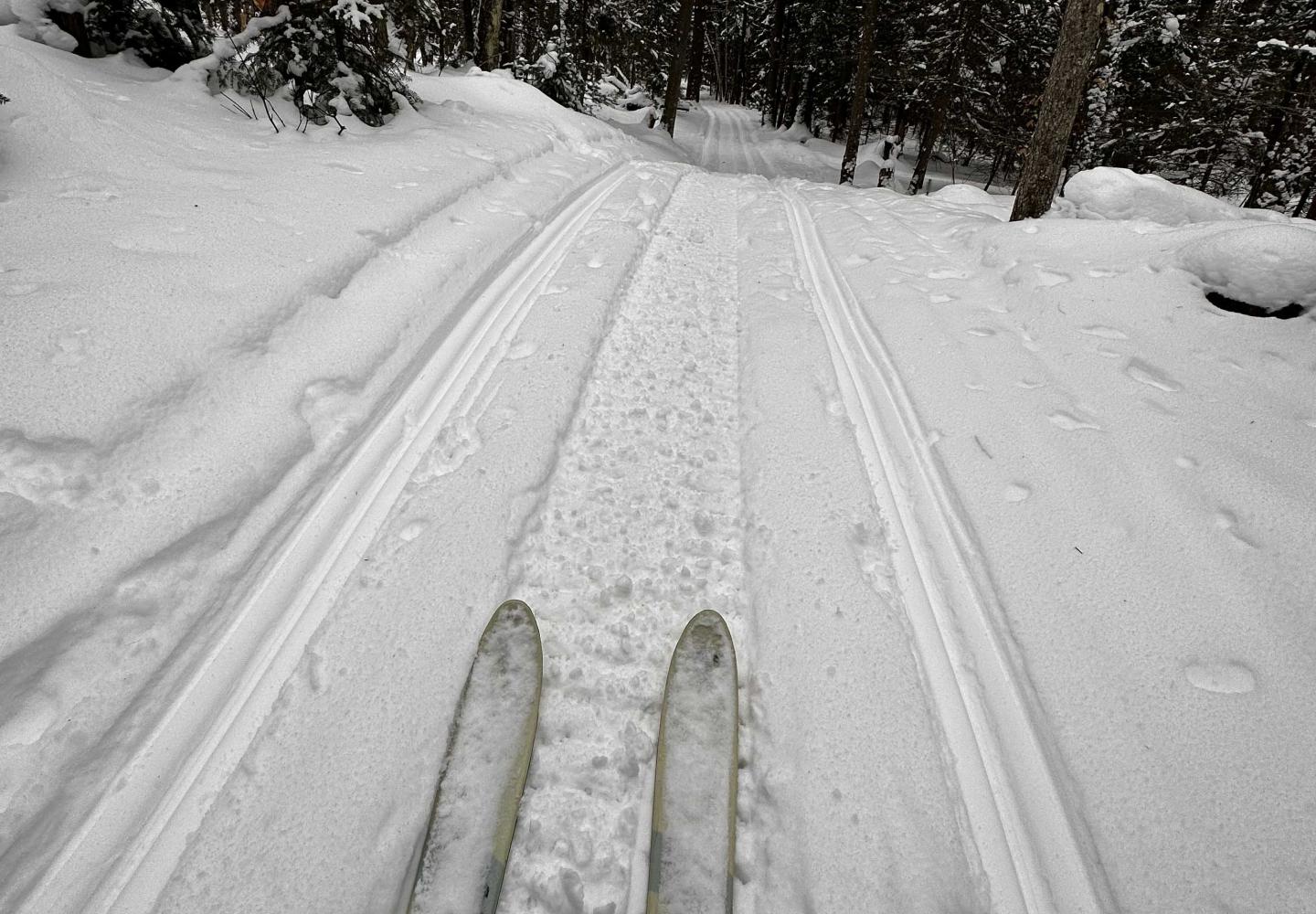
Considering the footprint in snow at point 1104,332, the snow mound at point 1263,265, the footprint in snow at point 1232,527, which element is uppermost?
the snow mound at point 1263,265

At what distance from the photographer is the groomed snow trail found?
1.64 m

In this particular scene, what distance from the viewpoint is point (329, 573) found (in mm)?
2254

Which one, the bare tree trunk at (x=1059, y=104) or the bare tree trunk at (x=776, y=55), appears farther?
the bare tree trunk at (x=776, y=55)

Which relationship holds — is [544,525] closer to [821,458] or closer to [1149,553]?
[821,458]

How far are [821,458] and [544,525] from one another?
1.56m

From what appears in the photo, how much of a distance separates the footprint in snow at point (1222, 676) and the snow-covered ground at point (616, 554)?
0.02 m

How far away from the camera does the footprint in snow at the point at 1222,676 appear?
6.47 feet

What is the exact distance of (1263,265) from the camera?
12.2 feet

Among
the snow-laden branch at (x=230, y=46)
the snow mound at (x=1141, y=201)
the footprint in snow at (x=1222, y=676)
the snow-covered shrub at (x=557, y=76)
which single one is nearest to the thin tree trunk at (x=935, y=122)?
the snow mound at (x=1141, y=201)

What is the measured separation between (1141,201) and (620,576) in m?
7.65

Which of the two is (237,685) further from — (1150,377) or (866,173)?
(866,173)

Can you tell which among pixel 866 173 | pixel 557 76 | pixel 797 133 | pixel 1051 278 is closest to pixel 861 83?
pixel 866 173

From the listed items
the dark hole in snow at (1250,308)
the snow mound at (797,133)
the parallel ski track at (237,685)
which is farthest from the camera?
the snow mound at (797,133)

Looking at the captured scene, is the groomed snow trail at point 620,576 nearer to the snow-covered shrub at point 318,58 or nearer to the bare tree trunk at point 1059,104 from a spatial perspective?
the bare tree trunk at point 1059,104
